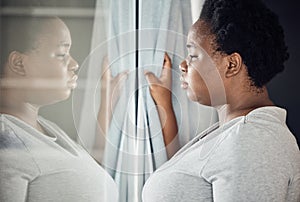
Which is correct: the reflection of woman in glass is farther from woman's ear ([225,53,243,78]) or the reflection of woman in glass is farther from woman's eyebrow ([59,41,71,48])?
woman's ear ([225,53,243,78])

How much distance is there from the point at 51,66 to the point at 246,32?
429 millimetres

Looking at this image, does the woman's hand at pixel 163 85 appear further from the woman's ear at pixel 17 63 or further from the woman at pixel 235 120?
the woman's ear at pixel 17 63

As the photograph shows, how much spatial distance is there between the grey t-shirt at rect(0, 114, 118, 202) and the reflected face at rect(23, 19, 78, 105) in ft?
0.20

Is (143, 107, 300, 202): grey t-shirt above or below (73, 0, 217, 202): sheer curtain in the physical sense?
below

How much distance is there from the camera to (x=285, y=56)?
1253mm

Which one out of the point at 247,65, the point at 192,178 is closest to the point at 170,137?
the point at 192,178

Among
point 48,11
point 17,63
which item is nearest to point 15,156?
point 17,63

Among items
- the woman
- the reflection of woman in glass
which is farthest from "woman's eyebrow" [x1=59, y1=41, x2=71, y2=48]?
the woman

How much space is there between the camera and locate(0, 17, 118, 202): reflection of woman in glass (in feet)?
4.05

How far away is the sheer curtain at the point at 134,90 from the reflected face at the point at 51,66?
3 cm

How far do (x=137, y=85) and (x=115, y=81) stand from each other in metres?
0.05

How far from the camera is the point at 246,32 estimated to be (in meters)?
1.22

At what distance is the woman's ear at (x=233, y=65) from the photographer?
1.23m

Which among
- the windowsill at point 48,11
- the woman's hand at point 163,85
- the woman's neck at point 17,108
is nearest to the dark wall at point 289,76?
the woman's hand at point 163,85
